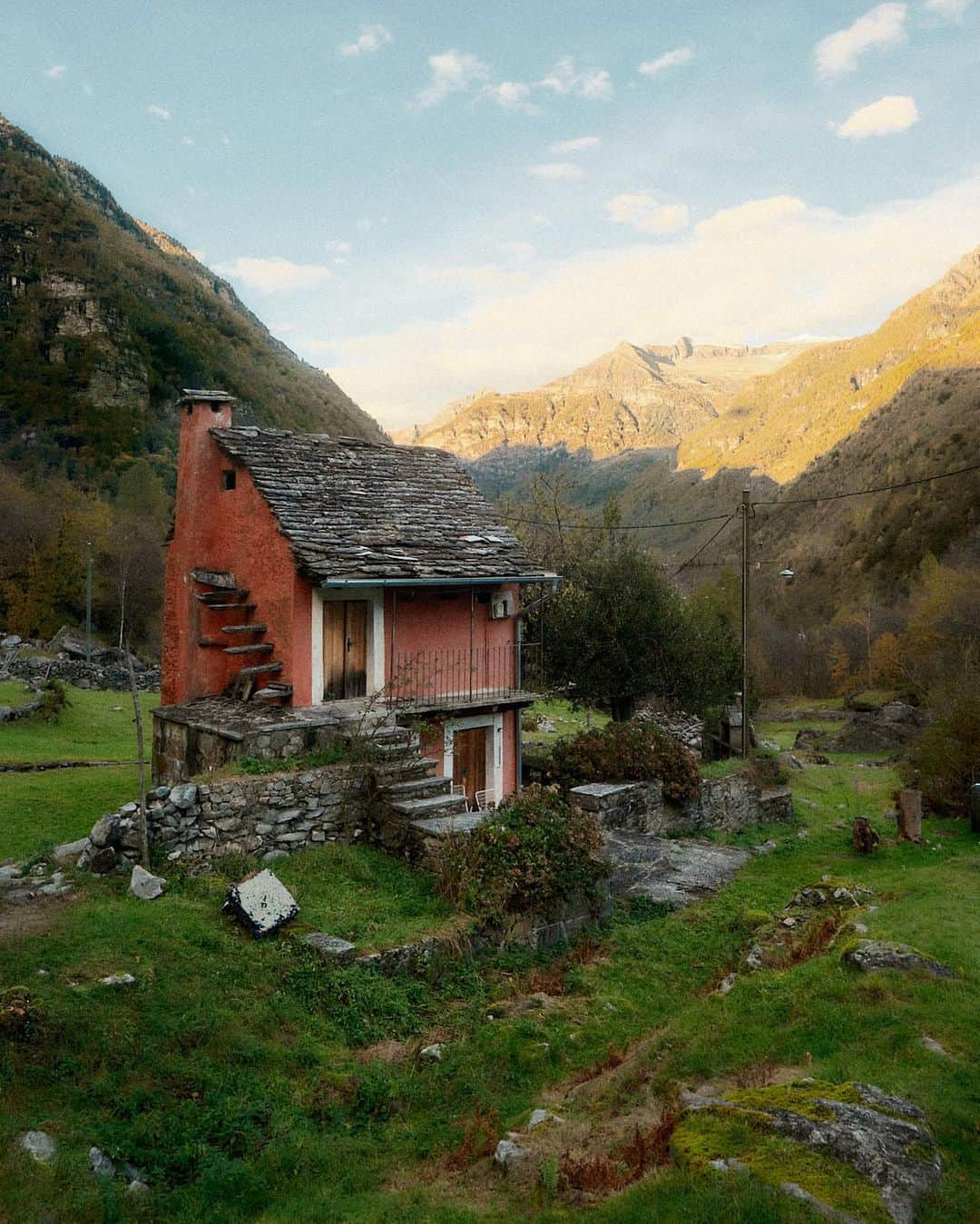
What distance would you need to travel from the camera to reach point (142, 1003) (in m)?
7.68

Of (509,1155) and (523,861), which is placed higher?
(523,861)

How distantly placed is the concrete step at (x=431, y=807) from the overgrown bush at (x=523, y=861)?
866 mm

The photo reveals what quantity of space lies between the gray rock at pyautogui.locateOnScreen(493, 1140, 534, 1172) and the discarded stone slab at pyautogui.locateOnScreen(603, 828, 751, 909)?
21.6ft

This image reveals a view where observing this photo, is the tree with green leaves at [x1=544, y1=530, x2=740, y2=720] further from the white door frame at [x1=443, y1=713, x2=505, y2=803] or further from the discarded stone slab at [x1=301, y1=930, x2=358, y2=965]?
the discarded stone slab at [x1=301, y1=930, x2=358, y2=965]

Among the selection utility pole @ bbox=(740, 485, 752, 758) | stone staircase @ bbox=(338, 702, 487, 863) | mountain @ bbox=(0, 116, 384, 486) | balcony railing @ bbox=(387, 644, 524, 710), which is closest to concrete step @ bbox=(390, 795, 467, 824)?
stone staircase @ bbox=(338, 702, 487, 863)

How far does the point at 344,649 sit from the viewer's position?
15.8 m

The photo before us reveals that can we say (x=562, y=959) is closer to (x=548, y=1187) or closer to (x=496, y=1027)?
(x=496, y=1027)

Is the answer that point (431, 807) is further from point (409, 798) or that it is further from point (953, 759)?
point (953, 759)

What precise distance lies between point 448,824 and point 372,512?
743 cm

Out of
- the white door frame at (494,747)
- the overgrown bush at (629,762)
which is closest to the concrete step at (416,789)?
the white door frame at (494,747)

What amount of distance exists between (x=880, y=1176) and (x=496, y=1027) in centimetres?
439

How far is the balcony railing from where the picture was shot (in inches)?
638

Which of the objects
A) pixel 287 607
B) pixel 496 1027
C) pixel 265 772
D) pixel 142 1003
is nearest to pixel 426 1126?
pixel 496 1027

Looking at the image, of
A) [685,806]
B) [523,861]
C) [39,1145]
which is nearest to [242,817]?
[523,861]
